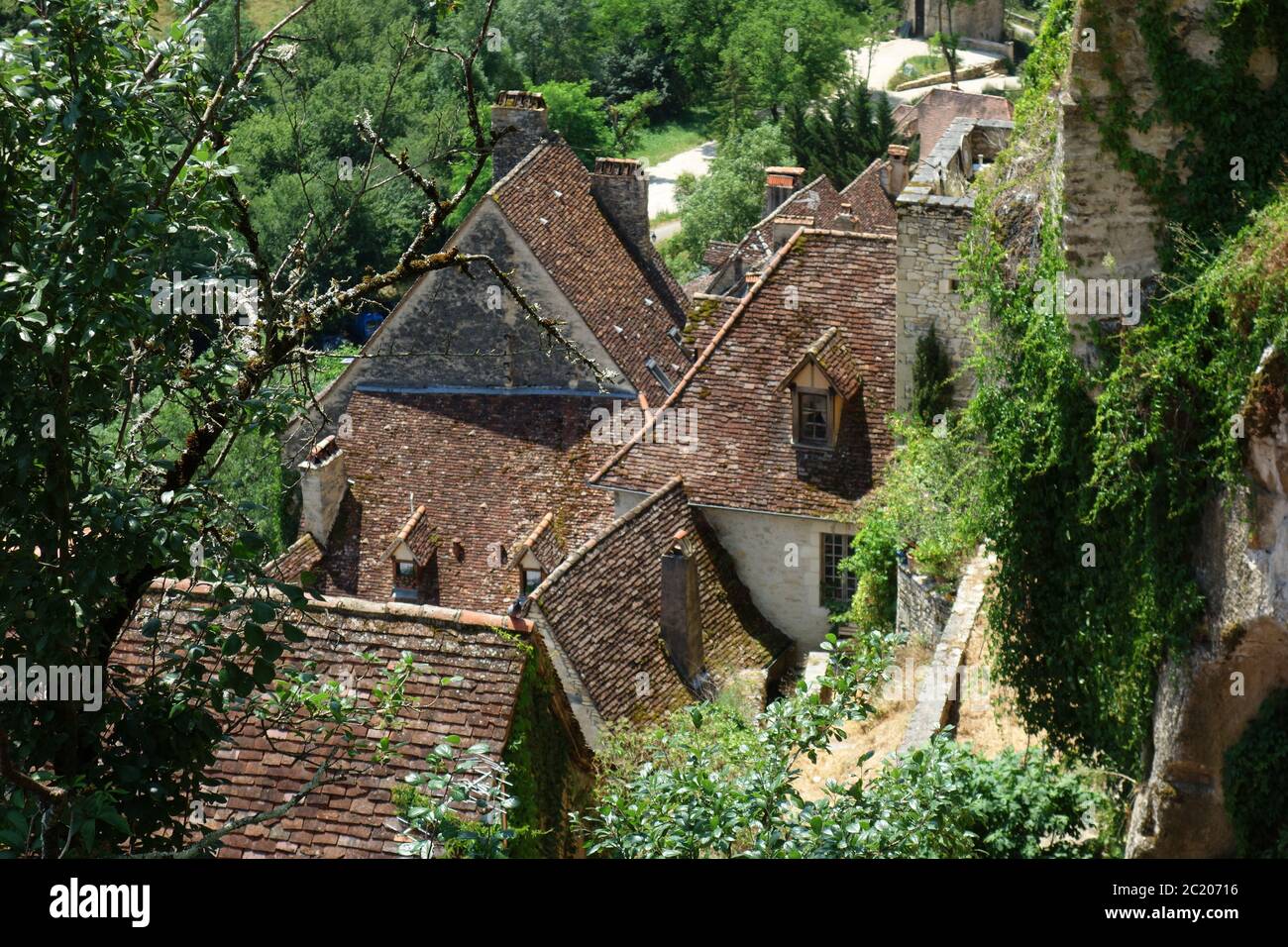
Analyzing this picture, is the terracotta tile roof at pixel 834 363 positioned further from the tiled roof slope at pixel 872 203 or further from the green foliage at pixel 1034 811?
the tiled roof slope at pixel 872 203

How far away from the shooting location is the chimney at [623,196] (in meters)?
33.1

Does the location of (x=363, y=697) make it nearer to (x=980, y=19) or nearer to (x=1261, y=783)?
(x=1261, y=783)

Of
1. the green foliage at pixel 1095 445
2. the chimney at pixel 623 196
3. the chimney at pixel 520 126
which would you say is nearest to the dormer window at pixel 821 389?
the green foliage at pixel 1095 445

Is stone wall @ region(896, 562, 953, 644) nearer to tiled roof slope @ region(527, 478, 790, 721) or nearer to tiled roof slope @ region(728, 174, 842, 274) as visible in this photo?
tiled roof slope @ region(527, 478, 790, 721)

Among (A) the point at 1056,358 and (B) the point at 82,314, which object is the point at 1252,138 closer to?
(A) the point at 1056,358

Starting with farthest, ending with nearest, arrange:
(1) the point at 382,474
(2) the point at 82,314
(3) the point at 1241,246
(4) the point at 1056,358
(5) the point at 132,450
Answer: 1. (1) the point at 382,474
2. (4) the point at 1056,358
3. (3) the point at 1241,246
4. (5) the point at 132,450
5. (2) the point at 82,314

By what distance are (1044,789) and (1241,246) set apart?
518cm

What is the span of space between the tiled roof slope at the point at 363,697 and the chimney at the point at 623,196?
22.2m

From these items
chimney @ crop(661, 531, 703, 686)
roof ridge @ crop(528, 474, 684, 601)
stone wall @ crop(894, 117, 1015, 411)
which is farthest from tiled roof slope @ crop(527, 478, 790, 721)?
stone wall @ crop(894, 117, 1015, 411)

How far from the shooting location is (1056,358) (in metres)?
14.9

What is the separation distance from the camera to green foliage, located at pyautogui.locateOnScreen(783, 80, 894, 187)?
5512 cm

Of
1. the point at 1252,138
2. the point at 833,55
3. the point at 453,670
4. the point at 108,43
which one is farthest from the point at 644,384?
the point at 833,55
